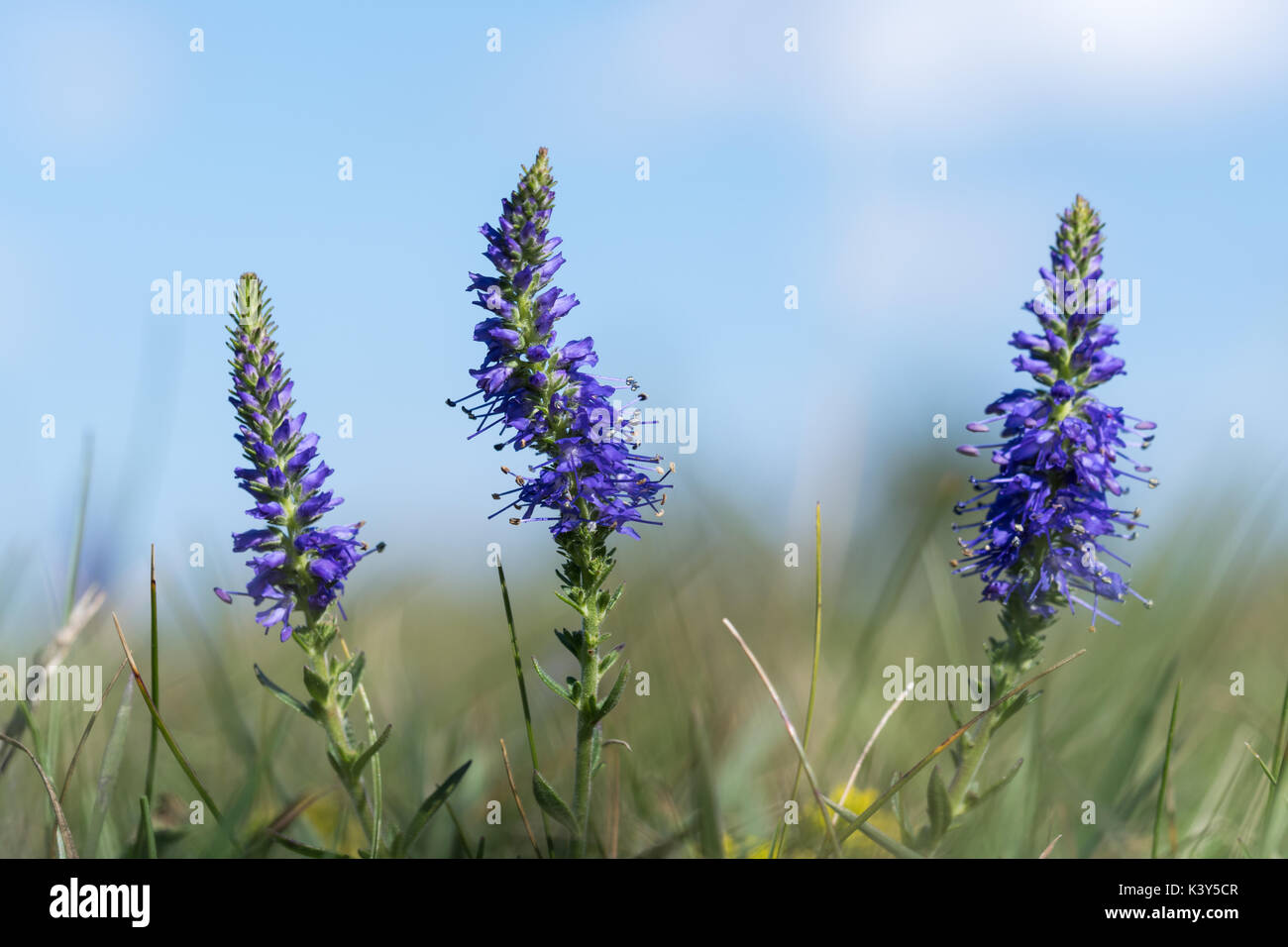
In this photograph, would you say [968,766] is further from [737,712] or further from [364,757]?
[364,757]

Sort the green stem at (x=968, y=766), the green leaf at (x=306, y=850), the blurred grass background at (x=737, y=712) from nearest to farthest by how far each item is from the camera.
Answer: the green leaf at (x=306, y=850) < the green stem at (x=968, y=766) < the blurred grass background at (x=737, y=712)

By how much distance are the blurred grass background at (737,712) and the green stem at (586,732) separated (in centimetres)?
42

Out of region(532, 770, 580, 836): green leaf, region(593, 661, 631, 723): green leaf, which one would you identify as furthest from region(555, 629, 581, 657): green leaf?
region(532, 770, 580, 836): green leaf

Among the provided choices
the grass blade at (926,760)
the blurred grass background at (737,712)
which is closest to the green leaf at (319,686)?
the blurred grass background at (737,712)

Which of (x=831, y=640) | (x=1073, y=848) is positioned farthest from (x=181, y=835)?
(x=831, y=640)

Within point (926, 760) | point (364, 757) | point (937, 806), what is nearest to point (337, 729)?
point (364, 757)

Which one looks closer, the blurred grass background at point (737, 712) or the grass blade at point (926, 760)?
the grass blade at point (926, 760)

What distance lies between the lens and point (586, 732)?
14.2 ft

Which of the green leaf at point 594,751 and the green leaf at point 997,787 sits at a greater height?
the green leaf at point 594,751

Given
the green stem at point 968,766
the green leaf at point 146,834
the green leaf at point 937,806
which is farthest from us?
the green stem at point 968,766

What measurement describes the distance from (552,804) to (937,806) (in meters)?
1.68

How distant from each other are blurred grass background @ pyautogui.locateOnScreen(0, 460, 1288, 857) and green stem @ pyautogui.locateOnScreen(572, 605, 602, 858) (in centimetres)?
42

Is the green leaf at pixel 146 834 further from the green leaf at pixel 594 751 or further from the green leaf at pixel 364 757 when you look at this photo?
the green leaf at pixel 594 751

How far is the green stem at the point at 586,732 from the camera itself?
4.29 meters
